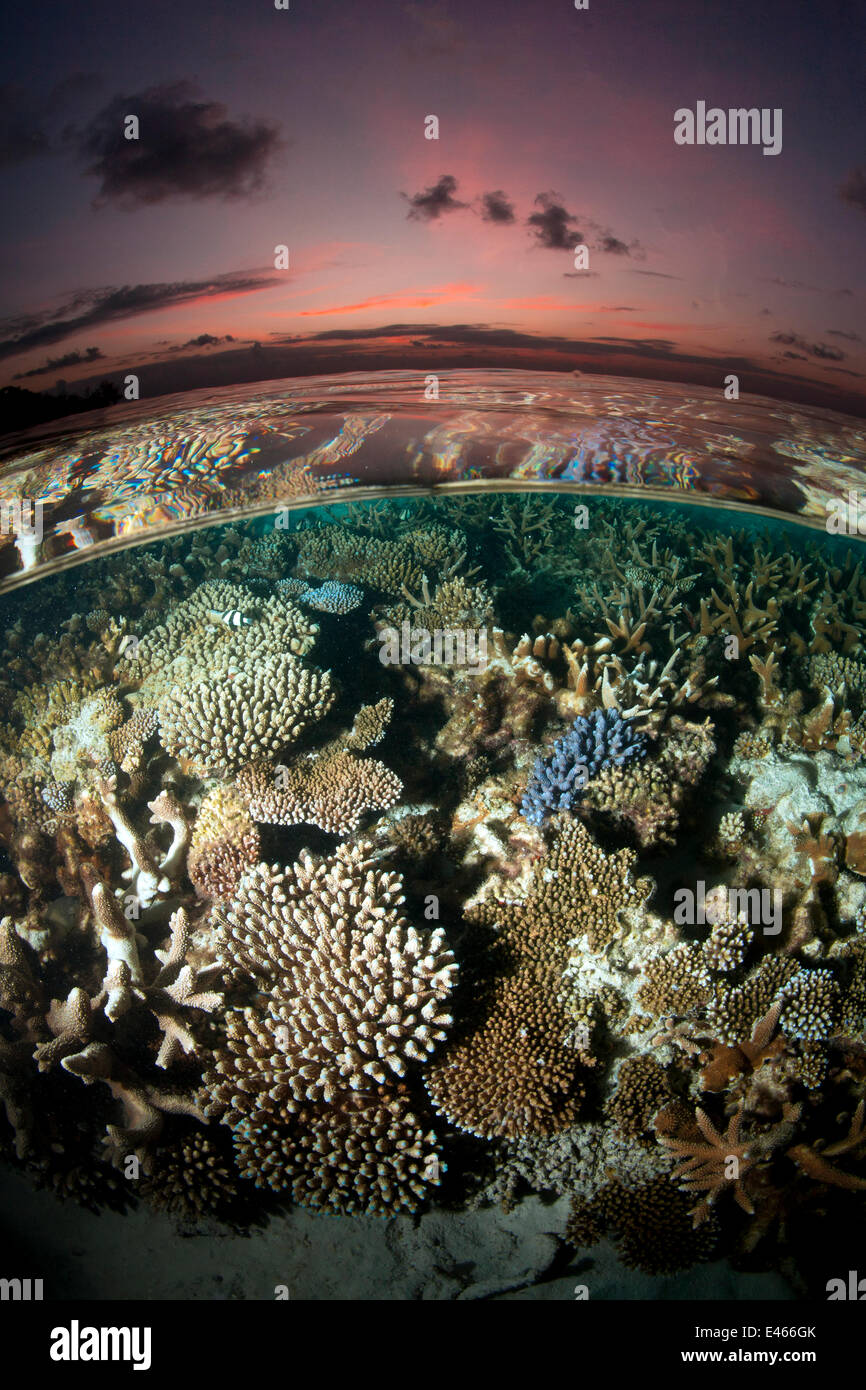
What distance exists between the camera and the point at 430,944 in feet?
14.2

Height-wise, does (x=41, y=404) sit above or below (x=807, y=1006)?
above

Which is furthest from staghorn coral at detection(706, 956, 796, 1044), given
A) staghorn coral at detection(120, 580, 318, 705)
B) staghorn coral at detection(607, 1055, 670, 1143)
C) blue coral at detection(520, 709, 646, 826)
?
staghorn coral at detection(120, 580, 318, 705)

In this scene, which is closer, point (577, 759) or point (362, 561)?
point (577, 759)

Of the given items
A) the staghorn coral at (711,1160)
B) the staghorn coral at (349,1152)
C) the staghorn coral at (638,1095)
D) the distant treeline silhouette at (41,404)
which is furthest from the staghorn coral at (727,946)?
the distant treeline silhouette at (41,404)

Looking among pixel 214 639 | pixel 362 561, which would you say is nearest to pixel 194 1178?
pixel 214 639

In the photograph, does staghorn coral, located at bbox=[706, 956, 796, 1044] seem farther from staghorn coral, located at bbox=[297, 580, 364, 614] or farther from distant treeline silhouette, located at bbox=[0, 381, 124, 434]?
distant treeline silhouette, located at bbox=[0, 381, 124, 434]

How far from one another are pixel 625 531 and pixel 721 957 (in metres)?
9.45

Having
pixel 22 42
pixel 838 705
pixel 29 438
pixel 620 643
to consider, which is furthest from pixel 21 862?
pixel 838 705

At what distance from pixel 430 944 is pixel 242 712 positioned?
277cm

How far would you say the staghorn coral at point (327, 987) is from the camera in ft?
13.5

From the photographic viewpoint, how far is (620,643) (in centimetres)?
712

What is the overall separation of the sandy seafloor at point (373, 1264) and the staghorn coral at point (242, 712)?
158 inches

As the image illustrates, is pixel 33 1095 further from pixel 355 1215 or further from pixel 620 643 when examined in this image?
pixel 620 643

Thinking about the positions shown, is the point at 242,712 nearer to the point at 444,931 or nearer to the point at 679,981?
the point at 444,931
